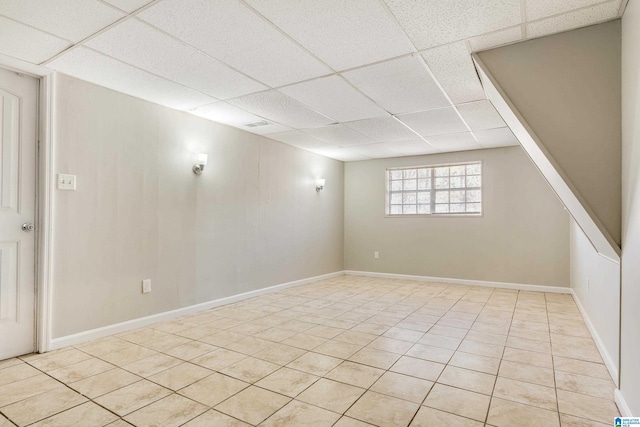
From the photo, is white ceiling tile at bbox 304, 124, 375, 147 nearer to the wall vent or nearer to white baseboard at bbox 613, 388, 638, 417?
the wall vent

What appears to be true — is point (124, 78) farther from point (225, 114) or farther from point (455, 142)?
point (455, 142)

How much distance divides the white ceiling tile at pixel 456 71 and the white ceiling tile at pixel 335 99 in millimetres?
773

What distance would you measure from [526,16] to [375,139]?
3086mm

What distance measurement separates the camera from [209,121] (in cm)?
Result: 427

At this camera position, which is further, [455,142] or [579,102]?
[455,142]

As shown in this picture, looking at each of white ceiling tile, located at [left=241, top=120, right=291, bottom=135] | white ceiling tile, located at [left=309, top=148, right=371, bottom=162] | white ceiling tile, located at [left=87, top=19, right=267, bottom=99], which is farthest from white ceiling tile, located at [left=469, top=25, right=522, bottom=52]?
white ceiling tile, located at [left=309, top=148, right=371, bottom=162]

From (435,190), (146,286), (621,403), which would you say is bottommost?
(621,403)

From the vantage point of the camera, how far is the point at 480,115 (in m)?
3.98

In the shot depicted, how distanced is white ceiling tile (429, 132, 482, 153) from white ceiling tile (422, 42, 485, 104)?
4.92ft

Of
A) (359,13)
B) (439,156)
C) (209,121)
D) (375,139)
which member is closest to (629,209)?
(359,13)

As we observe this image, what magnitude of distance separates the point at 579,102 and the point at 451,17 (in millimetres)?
1019

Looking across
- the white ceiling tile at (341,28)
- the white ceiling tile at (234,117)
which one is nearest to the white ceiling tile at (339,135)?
the white ceiling tile at (234,117)

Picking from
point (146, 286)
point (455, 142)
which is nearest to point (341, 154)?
point (455, 142)

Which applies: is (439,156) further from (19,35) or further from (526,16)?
(19,35)
